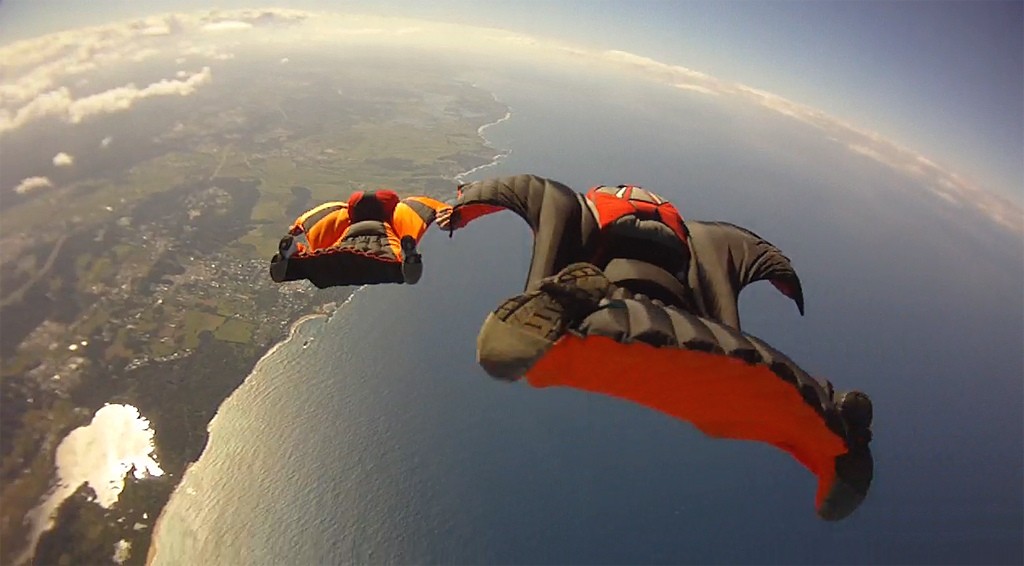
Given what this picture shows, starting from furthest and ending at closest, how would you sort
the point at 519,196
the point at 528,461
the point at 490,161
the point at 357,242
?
the point at 490,161, the point at 528,461, the point at 357,242, the point at 519,196

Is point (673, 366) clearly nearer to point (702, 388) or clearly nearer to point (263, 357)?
point (702, 388)

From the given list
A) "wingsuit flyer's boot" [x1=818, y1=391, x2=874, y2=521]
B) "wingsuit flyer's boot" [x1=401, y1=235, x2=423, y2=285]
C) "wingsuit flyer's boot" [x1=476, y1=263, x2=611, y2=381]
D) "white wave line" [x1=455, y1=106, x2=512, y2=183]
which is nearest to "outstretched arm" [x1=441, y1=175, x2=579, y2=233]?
"wingsuit flyer's boot" [x1=401, y1=235, x2=423, y2=285]

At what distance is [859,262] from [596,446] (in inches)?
3952

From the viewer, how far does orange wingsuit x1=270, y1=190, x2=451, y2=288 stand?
4855 mm

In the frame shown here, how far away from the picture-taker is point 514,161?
A: 119188 millimetres

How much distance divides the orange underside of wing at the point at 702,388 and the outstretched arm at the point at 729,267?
1434 millimetres

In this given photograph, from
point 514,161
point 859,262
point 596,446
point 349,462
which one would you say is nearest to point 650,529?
point 596,446

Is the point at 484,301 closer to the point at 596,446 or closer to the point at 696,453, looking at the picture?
the point at 596,446

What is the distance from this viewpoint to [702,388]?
2.62 meters

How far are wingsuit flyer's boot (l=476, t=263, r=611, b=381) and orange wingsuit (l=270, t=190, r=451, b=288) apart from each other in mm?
2407

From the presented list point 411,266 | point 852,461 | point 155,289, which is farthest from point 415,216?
point 155,289

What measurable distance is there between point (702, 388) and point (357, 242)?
149 inches

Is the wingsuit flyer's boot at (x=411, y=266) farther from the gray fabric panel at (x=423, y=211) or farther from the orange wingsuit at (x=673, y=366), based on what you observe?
the orange wingsuit at (x=673, y=366)

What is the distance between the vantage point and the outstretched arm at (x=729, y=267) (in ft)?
14.2
